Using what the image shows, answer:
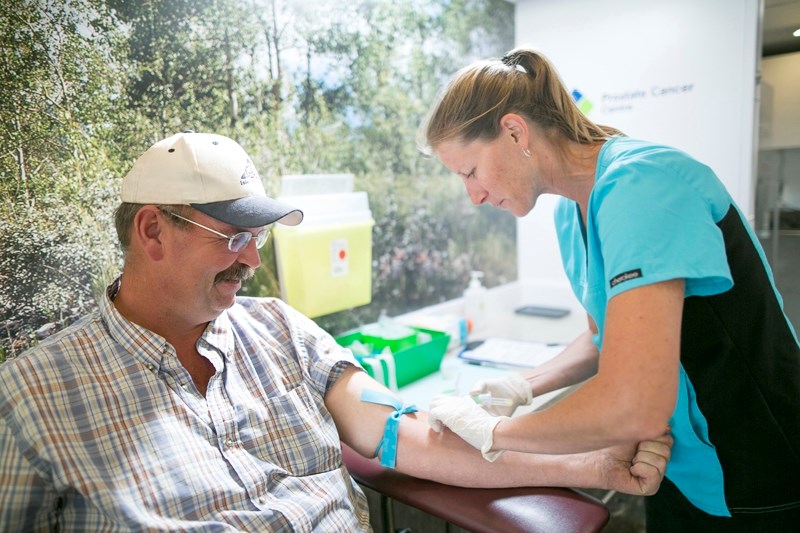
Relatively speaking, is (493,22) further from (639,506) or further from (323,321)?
(639,506)

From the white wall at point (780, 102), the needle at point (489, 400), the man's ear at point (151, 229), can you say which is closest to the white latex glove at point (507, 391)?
the needle at point (489, 400)

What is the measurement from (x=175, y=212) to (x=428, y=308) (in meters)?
1.50

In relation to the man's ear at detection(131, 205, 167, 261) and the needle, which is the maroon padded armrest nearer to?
the needle

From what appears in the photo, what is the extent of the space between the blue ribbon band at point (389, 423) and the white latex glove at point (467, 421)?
0.27 ft

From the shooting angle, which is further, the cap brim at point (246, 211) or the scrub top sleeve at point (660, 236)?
the cap brim at point (246, 211)

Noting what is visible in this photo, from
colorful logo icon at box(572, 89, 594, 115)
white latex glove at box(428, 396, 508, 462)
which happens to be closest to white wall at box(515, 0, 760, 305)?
colorful logo icon at box(572, 89, 594, 115)

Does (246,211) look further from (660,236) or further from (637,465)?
(637,465)

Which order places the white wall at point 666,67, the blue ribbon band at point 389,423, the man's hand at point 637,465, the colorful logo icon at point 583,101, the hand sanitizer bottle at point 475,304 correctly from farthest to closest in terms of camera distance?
the colorful logo icon at point 583,101 < the hand sanitizer bottle at point 475,304 < the white wall at point 666,67 < the blue ribbon band at point 389,423 < the man's hand at point 637,465

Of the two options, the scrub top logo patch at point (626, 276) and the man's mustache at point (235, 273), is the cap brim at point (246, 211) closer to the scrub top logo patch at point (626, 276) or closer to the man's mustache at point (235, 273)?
the man's mustache at point (235, 273)

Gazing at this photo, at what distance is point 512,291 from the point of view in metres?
3.05

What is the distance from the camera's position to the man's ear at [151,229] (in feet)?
4.06

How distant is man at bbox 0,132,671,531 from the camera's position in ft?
3.45

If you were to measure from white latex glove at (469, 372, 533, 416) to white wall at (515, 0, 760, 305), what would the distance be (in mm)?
1476

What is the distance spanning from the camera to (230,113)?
69.5 inches
